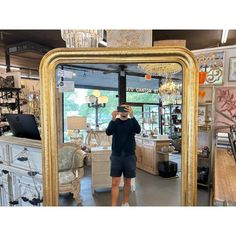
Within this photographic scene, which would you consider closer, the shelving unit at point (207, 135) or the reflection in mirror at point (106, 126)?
the reflection in mirror at point (106, 126)

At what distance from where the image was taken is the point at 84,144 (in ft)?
3.34

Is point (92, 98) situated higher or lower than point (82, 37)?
lower

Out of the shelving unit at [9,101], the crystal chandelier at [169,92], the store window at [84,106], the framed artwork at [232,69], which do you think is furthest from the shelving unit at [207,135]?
the shelving unit at [9,101]

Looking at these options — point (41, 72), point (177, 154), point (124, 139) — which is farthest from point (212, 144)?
point (41, 72)

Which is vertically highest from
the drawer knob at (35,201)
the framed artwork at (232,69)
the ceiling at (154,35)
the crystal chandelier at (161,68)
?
the ceiling at (154,35)

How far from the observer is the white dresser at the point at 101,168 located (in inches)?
38.0

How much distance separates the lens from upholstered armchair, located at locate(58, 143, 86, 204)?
955 mm

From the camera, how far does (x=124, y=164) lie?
37.7 inches

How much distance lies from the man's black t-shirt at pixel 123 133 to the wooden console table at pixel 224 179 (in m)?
0.44

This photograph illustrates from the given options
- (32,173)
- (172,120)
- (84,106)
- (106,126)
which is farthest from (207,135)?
(32,173)

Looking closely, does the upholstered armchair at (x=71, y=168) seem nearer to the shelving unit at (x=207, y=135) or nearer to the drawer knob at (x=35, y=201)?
the drawer knob at (x=35, y=201)

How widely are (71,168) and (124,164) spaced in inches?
11.1

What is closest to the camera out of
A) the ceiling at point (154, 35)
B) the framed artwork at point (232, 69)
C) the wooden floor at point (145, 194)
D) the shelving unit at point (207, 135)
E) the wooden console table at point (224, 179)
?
the wooden console table at point (224, 179)

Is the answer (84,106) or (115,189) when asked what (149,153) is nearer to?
(115,189)
